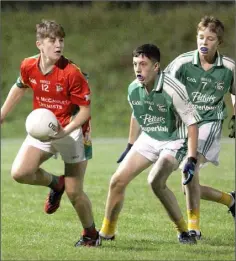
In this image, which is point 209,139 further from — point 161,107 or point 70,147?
point 70,147

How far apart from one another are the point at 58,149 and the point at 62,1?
86.2 feet

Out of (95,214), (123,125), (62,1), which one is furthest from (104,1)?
(95,214)

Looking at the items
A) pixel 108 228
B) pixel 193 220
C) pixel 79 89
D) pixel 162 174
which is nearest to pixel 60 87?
pixel 79 89

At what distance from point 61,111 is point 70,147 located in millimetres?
297

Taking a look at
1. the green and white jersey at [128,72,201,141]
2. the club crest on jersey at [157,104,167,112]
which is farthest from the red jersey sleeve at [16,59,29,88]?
the club crest on jersey at [157,104,167,112]

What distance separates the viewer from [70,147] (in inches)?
305

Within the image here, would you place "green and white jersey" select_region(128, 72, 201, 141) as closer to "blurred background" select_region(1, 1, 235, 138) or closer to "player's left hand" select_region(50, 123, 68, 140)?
"player's left hand" select_region(50, 123, 68, 140)

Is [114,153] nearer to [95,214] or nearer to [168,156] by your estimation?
[95,214]

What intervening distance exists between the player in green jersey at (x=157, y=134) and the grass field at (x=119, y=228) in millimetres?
349

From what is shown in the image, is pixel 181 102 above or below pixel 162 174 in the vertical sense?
above

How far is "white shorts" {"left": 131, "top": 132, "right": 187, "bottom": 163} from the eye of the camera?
26.2 feet

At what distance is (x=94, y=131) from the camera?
2641 cm

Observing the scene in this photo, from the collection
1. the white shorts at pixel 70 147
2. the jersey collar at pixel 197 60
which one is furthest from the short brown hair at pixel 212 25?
the white shorts at pixel 70 147

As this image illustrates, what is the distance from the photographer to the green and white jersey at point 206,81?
862 cm
